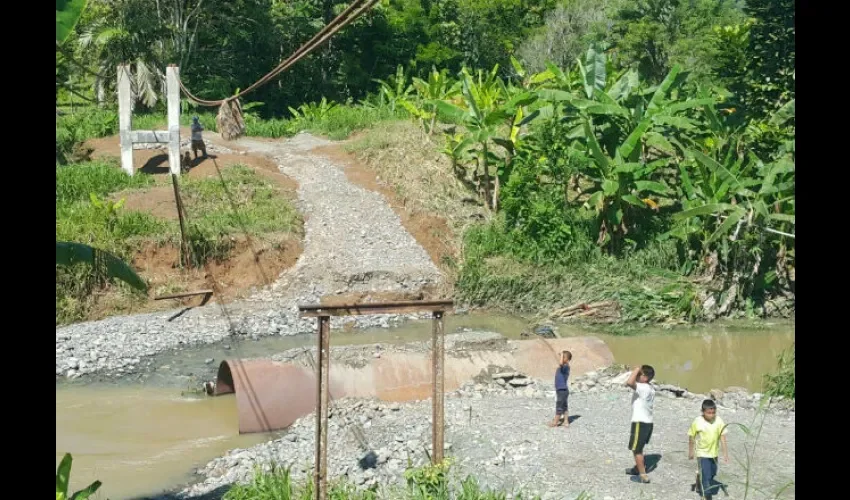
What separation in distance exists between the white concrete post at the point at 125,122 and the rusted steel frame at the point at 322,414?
13372mm

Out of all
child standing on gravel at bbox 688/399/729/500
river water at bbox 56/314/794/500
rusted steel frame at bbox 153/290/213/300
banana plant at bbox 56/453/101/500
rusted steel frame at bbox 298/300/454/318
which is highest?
rusted steel frame at bbox 298/300/454/318

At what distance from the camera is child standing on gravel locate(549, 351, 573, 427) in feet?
29.5

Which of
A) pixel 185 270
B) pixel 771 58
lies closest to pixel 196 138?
pixel 185 270

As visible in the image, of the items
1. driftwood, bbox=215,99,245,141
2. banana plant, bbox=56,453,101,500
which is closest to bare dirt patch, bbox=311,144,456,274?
driftwood, bbox=215,99,245,141

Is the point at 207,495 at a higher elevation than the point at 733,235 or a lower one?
lower

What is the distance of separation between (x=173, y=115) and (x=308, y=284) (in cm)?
469

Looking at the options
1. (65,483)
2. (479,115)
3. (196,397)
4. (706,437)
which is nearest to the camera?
(65,483)

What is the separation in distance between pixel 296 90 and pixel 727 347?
20590 millimetres

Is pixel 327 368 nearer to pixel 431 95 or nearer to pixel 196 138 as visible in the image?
pixel 196 138

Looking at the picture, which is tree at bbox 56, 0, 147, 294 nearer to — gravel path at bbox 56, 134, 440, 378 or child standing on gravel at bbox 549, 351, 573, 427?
child standing on gravel at bbox 549, 351, 573, 427

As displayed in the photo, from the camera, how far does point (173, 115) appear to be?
1892 centimetres

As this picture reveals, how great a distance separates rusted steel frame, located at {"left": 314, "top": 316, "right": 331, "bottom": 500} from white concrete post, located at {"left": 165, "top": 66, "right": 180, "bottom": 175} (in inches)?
465

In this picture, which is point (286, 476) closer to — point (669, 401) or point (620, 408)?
point (620, 408)
